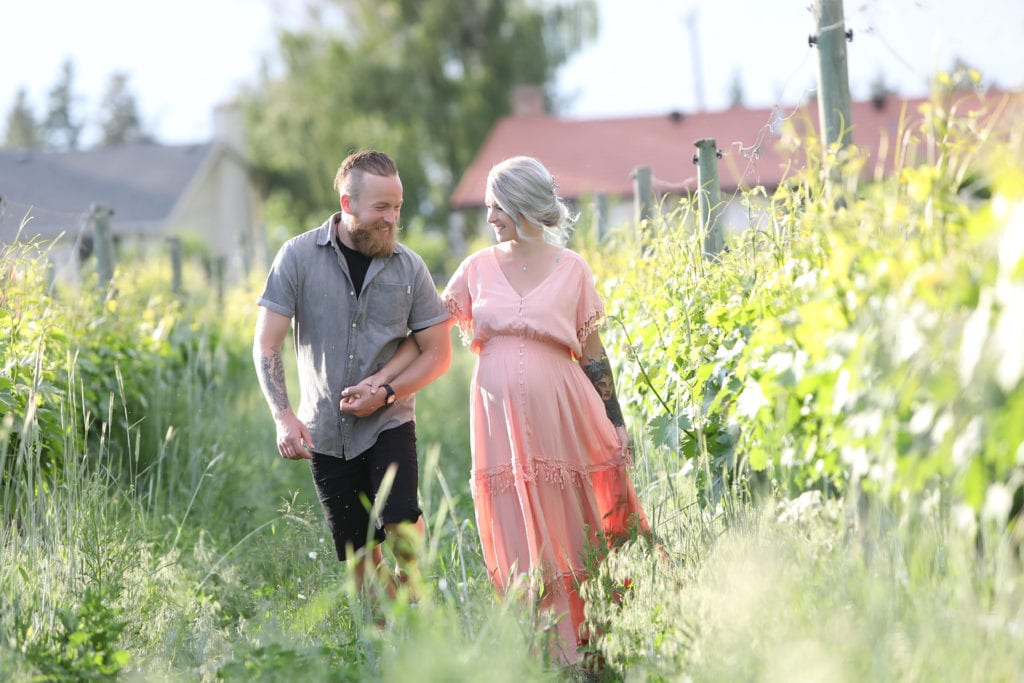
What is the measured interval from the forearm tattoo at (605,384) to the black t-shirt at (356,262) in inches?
35.1

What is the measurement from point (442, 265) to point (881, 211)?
25.8 metres

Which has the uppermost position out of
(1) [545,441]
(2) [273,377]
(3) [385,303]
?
(3) [385,303]

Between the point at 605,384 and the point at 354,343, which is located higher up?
the point at 354,343

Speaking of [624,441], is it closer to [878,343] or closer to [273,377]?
[273,377]

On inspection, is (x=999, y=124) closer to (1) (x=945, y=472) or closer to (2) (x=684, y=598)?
(1) (x=945, y=472)

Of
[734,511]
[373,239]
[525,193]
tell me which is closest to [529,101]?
[373,239]

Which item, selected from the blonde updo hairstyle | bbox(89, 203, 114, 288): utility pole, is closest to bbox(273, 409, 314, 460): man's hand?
the blonde updo hairstyle

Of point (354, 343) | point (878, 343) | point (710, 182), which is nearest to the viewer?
point (878, 343)

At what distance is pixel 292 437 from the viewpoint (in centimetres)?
417

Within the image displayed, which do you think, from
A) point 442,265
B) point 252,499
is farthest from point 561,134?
point 252,499

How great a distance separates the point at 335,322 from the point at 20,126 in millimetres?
81523

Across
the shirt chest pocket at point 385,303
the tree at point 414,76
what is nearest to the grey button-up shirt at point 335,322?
the shirt chest pocket at point 385,303

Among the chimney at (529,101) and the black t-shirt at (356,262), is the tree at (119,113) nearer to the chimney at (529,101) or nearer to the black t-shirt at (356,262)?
the chimney at (529,101)

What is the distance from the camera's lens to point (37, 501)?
4.07 meters
